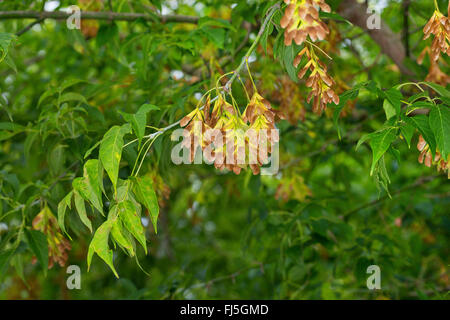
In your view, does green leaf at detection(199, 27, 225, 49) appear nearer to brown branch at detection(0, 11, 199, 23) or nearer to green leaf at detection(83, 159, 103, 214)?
brown branch at detection(0, 11, 199, 23)

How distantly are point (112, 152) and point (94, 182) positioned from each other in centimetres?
9

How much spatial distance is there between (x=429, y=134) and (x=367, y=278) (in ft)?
3.44

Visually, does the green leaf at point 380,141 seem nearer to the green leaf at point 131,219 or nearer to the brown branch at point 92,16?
the green leaf at point 131,219

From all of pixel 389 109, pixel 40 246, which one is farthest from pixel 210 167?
pixel 389 109

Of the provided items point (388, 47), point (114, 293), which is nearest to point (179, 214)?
point (114, 293)

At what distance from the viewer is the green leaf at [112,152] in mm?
1111

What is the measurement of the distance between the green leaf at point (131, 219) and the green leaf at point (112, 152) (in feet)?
0.22

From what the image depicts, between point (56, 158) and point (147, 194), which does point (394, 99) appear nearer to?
point (147, 194)

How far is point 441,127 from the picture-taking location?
1.12 meters

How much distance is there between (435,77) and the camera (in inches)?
74.5

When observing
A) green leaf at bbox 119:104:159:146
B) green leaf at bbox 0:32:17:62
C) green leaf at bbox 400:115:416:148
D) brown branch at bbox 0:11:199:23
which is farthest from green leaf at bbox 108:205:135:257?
brown branch at bbox 0:11:199:23

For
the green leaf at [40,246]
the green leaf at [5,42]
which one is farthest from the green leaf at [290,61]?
the green leaf at [40,246]
